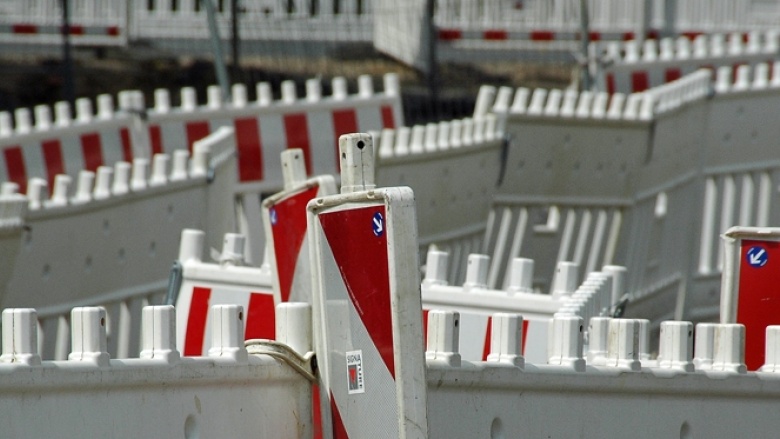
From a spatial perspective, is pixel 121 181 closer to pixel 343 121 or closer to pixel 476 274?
pixel 476 274

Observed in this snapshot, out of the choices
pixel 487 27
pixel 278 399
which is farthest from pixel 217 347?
pixel 487 27

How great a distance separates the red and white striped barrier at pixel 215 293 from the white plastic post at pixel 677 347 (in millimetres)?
1502

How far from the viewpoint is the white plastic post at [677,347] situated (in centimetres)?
499

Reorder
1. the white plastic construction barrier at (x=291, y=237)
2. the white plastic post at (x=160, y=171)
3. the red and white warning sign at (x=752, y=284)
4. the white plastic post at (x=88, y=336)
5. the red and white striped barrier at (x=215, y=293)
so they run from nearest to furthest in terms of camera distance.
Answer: the white plastic post at (x=88, y=336) → the white plastic construction barrier at (x=291, y=237) → the red and white warning sign at (x=752, y=284) → the red and white striped barrier at (x=215, y=293) → the white plastic post at (x=160, y=171)

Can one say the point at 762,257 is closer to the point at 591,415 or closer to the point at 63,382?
the point at 591,415

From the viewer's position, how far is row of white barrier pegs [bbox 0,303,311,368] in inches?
147

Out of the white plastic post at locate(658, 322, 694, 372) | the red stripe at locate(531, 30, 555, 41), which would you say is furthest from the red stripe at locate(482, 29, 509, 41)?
the white plastic post at locate(658, 322, 694, 372)

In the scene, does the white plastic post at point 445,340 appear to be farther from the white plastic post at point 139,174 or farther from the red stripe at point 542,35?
the red stripe at point 542,35

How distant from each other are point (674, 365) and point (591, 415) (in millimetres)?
336

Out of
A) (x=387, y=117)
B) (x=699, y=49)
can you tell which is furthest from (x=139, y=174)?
(x=699, y=49)

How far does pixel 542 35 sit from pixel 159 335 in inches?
699

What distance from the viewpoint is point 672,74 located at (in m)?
15.4

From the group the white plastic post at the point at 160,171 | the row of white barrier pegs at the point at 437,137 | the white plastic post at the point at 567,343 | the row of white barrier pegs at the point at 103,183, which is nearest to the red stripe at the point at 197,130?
the row of white barrier pegs at the point at 437,137

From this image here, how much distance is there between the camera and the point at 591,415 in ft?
15.8
